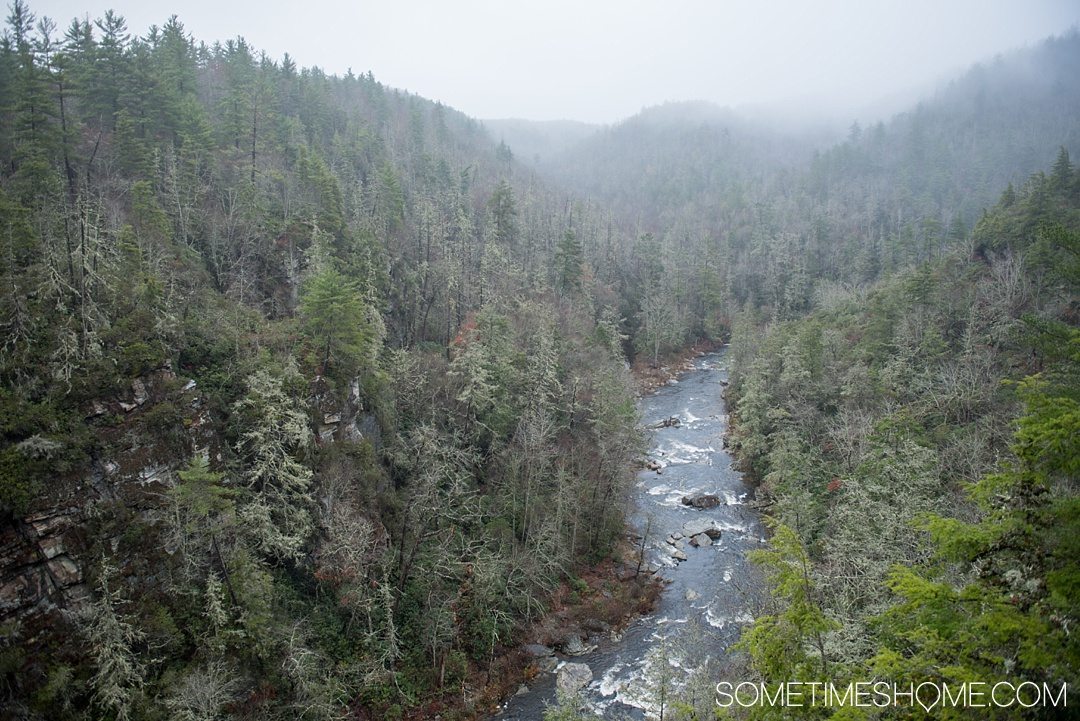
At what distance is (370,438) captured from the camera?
119ft

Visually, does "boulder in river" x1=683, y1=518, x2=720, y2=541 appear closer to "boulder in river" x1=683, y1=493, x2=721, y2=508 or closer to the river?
the river

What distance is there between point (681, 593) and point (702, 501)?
11.6m

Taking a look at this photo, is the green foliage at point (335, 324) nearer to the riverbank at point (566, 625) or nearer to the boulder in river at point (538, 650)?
the riverbank at point (566, 625)

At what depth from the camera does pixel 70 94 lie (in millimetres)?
37625

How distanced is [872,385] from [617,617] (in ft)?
90.1

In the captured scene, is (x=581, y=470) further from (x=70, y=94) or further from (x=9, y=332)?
(x=70, y=94)

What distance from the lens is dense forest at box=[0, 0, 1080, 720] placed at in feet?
46.9

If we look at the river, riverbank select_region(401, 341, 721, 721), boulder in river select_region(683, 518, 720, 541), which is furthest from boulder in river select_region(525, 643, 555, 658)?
boulder in river select_region(683, 518, 720, 541)

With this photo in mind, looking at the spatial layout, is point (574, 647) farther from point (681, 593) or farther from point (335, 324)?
point (335, 324)

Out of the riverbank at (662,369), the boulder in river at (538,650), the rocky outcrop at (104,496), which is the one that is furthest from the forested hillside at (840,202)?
the rocky outcrop at (104,496)

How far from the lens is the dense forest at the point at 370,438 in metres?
14.3

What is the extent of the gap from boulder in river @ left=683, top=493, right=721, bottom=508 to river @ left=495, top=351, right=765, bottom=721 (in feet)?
2.06

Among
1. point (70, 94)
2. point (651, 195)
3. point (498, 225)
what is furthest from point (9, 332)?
point (651, 195)

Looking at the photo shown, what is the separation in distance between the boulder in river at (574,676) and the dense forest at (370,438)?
11.3 feet
